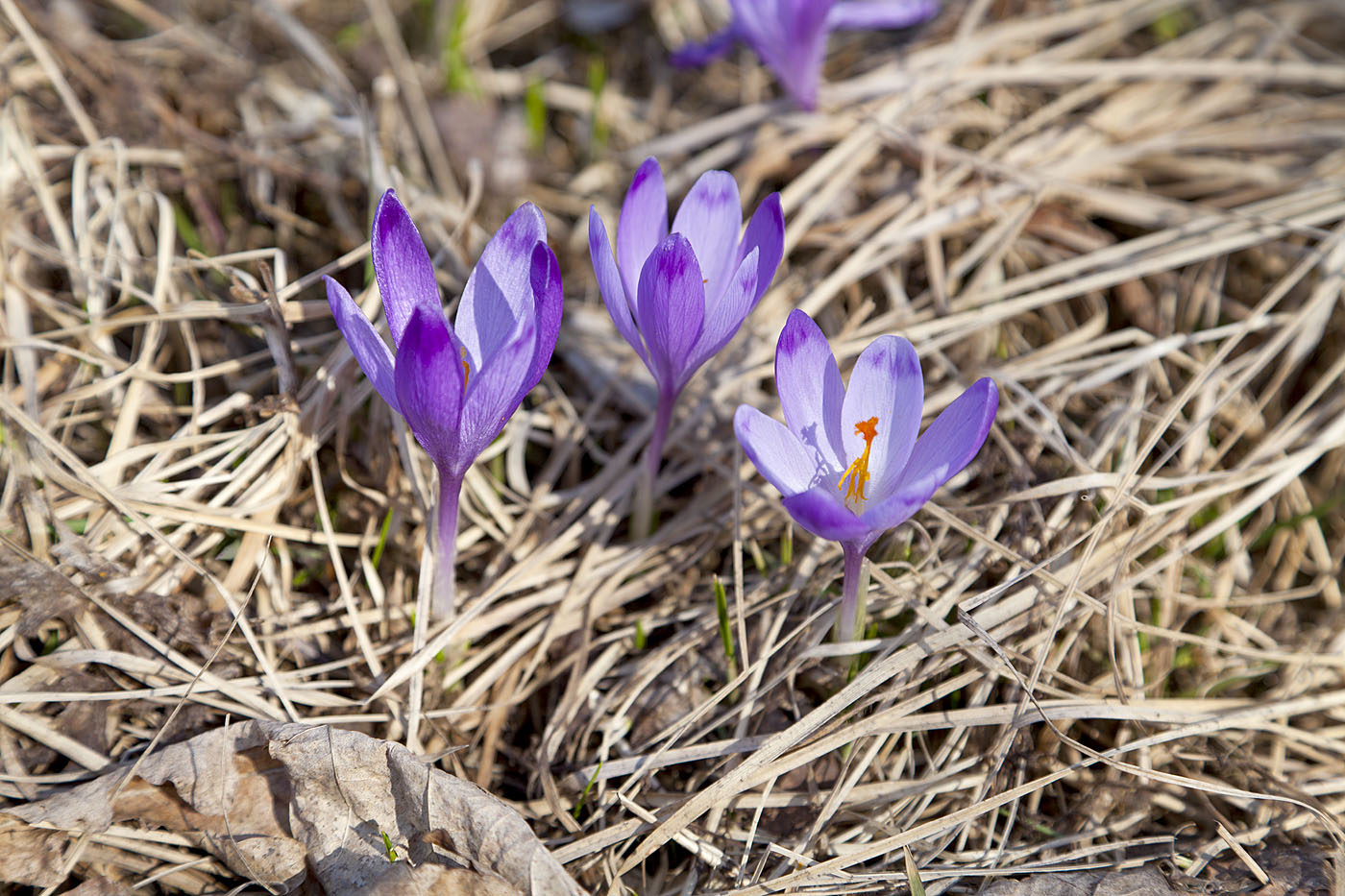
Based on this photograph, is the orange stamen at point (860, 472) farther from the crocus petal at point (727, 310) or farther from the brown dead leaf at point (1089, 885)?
the brown dead leaf at point (1089, 885)

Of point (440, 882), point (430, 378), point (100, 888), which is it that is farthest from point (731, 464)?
point (100, 888)

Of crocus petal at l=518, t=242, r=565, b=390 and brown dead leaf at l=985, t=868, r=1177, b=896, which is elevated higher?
crocus petal at l=518, t=242, r=565, b=390

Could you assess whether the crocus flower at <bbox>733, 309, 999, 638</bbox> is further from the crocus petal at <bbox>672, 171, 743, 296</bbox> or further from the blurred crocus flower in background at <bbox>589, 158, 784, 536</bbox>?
the crocus petal at <bbox>672, 171, 743, 296</bbox>

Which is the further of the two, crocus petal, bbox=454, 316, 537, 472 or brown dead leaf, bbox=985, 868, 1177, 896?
brown dead leaf, bbox=985, 868, 1177, 896

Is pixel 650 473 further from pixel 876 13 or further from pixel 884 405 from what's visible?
pixel 876 13

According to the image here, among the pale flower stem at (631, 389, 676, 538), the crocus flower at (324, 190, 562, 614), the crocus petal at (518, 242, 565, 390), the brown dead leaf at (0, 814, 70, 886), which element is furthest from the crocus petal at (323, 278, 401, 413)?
the brown dead leaf at (0, 814, 70, 886)

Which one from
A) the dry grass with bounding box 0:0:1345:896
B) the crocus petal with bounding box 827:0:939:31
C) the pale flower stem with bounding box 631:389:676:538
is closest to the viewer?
the dry grass with bounding box 0:0:1345:896

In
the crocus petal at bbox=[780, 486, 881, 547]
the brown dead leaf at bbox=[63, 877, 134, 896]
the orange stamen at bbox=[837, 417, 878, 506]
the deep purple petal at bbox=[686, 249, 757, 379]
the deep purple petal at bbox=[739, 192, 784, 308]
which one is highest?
the deep purple petal at bbox=[739, 192, 784, 308]

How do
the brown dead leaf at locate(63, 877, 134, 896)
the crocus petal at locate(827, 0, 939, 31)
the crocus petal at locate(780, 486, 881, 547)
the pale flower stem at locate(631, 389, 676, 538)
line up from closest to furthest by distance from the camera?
1. the crocus petal at locate(780, 486, 881, 547)
2. the brown dead leaf at locate(63, 877, 134, 896)
3. the pale flower stem at locate(631, 389, 676, 538)
4. the crocus petal at locate(827, 0, 939, 31)

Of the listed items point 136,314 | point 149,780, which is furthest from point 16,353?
point 149,780
